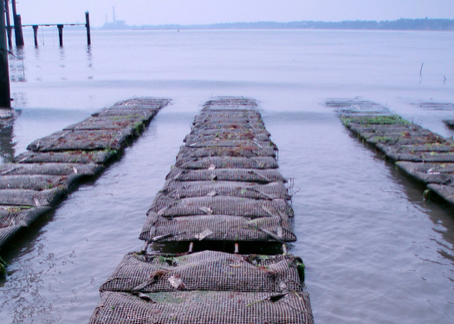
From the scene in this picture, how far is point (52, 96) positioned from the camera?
24.3m

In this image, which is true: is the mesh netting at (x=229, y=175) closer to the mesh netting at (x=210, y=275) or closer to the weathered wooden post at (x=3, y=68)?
the mesh netting at (x=210, y=275)

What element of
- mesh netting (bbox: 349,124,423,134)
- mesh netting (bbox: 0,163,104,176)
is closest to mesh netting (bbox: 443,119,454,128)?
mesh netting (bbox: 349,124,423,134)

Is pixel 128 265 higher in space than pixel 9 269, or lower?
higher

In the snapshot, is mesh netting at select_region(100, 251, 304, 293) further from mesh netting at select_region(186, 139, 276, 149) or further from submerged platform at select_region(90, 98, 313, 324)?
mesh netting at select_region(186, 139, 276, 149)

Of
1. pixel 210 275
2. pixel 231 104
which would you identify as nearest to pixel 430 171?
pixel 210 275

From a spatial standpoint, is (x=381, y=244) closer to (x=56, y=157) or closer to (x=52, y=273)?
(x=52, y=273)

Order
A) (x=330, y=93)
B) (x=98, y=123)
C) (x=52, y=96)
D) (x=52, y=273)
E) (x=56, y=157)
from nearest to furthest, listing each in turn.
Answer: (x=52, y=273) < (x=56, y=157) < (x=98, y=123) < (x=52, y=96) < (x=330, y=93)

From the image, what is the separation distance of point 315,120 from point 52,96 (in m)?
14.1

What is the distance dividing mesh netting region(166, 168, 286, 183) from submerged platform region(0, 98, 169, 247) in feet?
7.98

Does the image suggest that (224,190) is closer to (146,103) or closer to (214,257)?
(214,257)

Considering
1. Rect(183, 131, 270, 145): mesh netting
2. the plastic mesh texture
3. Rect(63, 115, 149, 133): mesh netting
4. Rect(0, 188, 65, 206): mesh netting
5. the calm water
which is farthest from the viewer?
Rect(63, 115, 149, 133): mesh netting

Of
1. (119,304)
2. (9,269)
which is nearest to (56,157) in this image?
(9,269)

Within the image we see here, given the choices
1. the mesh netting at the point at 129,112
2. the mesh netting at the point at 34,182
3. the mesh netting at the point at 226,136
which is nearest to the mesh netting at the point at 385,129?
the mesh netting at the point at 226,136

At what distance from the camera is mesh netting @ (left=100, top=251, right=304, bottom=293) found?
5.88 m
